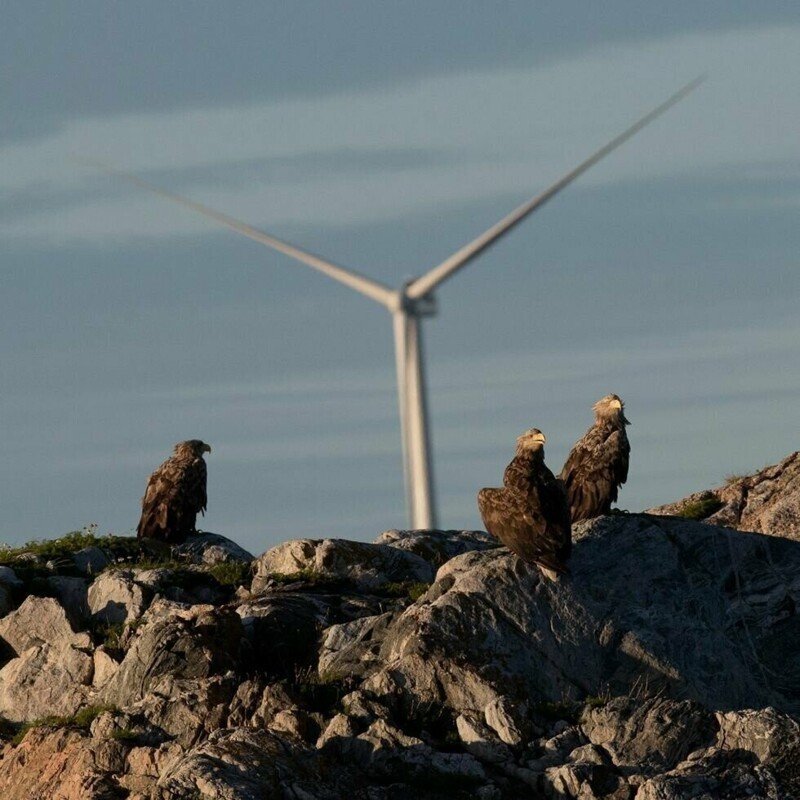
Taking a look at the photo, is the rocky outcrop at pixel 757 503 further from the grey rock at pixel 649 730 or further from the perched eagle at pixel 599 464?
the grey rock at pixel 649 730

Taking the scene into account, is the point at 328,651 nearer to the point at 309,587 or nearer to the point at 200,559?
the point at 309,587

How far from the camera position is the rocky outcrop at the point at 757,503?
56.1 meters

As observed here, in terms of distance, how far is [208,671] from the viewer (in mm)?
42406

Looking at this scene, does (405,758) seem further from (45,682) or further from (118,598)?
(118,598)

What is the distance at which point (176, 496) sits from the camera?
58.5 m

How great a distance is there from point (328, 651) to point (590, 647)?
18.2 feet

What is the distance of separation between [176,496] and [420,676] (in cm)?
1916

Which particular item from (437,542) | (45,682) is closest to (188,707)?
(45,682)

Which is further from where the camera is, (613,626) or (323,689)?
(613,626)

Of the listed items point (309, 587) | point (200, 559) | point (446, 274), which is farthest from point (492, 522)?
point (446, 274)

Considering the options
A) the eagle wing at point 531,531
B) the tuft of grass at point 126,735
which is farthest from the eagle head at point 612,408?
the tuft of grass at point 126,735

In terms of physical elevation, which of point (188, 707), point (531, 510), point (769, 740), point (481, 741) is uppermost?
point (531, 510)

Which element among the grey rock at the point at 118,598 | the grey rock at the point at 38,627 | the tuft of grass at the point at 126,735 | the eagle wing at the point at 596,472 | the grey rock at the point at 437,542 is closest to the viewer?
the tuft of grass at the point at 126,735

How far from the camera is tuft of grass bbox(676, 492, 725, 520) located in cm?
5906
